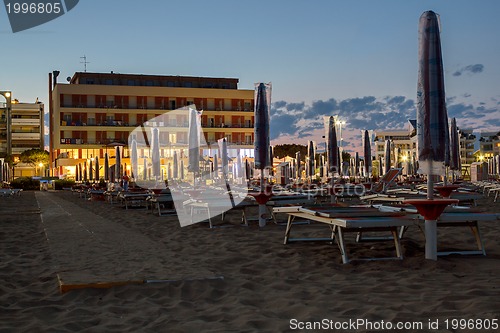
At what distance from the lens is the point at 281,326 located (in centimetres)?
361

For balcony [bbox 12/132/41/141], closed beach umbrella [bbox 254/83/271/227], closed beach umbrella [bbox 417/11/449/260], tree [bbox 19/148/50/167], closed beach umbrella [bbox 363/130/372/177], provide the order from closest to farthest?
closed beach umbrella [bbox 417/11/449/260], closed beach umbrella [bbox 254/83/271/227], closed beach umbrella [bbox 363/130/372/177], tree [bbox 19/148/50/167], balcony [bbox 12/132/41/141]

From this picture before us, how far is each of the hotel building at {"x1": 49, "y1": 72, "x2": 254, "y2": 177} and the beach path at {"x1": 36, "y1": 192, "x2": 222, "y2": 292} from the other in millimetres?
49937

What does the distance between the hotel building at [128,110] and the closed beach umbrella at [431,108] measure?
52.1m

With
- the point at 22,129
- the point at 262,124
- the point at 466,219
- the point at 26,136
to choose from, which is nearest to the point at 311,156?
the point at 262,124

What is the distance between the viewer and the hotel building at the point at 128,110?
61188 mm

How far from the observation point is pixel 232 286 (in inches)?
194

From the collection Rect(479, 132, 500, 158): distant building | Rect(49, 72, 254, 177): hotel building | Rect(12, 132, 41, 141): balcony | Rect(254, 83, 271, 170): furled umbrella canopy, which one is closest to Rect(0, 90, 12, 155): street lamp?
Rect(12, 132, 41, 141): balcony

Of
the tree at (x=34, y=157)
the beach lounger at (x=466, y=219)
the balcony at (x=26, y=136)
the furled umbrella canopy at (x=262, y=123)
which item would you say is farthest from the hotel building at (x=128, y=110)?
the beach lounger at (x=466, y=219)

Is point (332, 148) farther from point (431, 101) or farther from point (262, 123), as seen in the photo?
point (431, 101)

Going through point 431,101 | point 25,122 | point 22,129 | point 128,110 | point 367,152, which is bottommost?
point 367,152

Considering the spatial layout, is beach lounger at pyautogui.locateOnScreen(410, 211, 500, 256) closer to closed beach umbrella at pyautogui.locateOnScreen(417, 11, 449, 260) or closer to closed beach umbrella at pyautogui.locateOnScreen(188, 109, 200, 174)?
closed beach umbrella at pyautogui.locateOnScreen(417, 11, 449, 260)

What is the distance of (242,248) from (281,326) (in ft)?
12.6

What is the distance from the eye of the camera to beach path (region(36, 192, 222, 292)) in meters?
5.07

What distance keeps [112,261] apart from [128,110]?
58.6m
